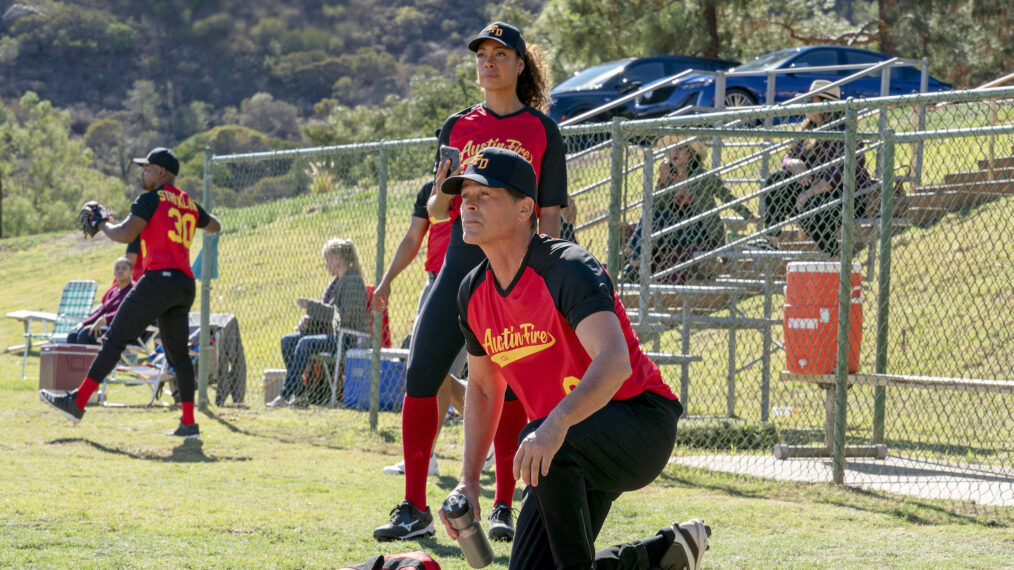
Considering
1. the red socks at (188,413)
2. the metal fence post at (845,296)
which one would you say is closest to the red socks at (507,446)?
the metal fence post at (845,296)

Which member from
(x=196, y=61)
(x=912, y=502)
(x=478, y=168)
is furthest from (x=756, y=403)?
(x=196, y=61)

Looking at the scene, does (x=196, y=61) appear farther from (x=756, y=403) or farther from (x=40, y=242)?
(x=756, y=403)

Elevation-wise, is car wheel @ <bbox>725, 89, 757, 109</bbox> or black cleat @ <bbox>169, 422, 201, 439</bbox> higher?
car wheel @ <bbox>725, 89, 757, 109</bbox>

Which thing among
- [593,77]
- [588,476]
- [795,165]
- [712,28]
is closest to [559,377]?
[588,476]

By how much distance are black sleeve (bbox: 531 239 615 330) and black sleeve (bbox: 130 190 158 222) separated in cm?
555

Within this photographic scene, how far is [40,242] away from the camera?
1280 inches

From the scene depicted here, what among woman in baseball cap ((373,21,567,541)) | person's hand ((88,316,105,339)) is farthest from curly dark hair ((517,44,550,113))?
person's hand ((88,316,105,339))

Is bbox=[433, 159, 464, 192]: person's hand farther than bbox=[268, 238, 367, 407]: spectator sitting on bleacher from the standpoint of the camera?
No

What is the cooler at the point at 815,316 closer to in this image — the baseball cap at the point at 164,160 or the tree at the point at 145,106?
the baseball cap at the point at 164,160

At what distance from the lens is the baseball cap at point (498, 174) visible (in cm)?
367

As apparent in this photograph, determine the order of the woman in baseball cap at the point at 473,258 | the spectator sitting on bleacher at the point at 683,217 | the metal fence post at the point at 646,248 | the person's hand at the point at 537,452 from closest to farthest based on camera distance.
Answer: the person's hand at the point at 537,452
the woman in baseball cap at the point at 473,258
the metal fence post at the point at 646,248
the spectator sitting on bleacher at the point at 683,217

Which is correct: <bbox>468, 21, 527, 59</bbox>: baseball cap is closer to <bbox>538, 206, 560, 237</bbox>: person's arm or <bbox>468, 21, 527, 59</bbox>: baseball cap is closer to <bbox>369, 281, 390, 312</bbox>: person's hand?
<bbox>538, 206, 560, 237</bbox>: person's arm

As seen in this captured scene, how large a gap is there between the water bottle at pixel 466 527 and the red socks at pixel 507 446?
123 cm

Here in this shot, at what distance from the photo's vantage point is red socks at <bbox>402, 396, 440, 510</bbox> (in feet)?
16.8
